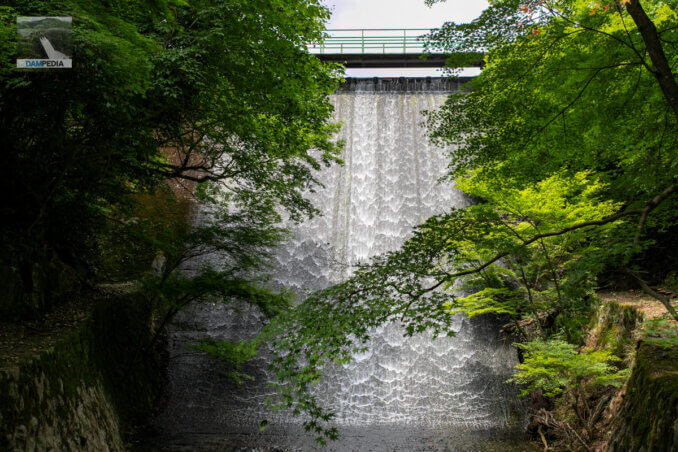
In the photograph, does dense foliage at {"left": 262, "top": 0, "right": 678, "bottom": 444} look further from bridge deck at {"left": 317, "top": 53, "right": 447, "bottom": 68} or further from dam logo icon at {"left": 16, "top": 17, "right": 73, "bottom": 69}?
bridge deck at {"left": 317, "top": 53, "right": 447, "bottom": 68}

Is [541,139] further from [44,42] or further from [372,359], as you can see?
[372,359]

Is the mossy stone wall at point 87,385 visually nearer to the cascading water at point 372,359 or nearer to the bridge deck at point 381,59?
the cascading water at point 372,359

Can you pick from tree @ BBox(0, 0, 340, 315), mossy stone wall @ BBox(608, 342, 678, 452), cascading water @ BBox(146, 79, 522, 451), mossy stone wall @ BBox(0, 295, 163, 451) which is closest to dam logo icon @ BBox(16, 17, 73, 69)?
tree @ BBox(0, 0, 340, 315)

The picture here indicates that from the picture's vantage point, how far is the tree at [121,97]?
14.8 feet

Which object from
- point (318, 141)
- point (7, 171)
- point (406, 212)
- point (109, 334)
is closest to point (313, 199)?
point (406, 212)

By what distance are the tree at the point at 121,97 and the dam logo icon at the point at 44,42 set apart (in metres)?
0.09

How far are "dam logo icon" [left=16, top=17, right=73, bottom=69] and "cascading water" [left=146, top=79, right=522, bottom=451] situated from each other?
3782mm

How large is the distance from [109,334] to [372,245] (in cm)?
744

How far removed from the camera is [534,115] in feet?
17.0

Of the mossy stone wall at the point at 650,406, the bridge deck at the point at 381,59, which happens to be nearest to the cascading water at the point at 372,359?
the bridge deck at the point at 381,59

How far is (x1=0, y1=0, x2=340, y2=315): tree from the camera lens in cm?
452

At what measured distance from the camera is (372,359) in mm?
10844

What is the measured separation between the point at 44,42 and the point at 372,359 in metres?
9.02

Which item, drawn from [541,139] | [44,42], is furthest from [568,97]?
[44,42]
